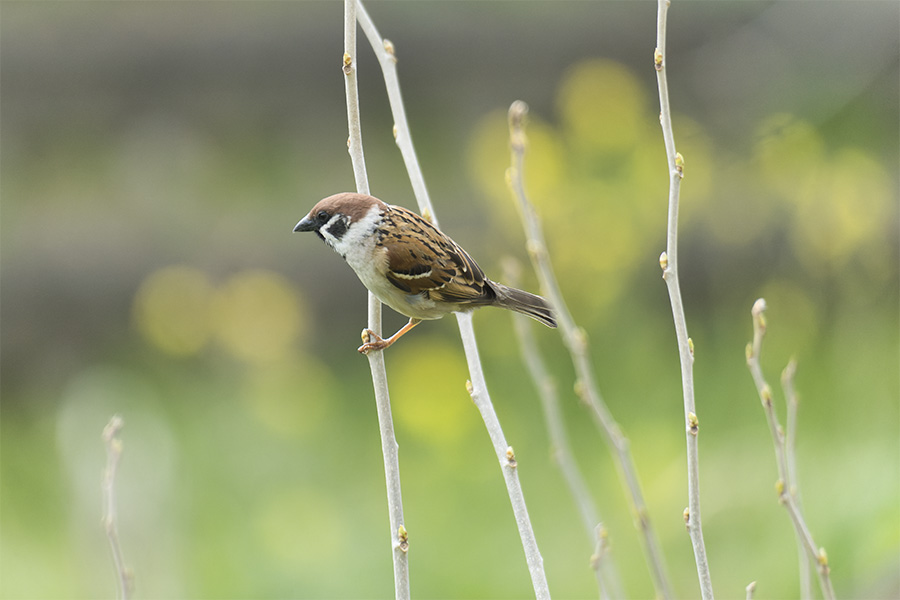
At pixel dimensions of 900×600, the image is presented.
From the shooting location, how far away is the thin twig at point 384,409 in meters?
1.04

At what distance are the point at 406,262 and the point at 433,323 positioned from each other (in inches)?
68.7

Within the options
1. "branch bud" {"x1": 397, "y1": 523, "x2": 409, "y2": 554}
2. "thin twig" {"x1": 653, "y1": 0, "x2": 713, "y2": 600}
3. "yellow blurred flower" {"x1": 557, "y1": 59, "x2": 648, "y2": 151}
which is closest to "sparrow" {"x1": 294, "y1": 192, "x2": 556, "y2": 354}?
"branch bud" {"x1": 397, "y1": 523, "x2": 409, "y2": 554}

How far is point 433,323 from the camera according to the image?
3.23m

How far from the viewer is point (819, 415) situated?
103 inches

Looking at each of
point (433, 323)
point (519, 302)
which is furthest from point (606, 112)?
point (519, 302)

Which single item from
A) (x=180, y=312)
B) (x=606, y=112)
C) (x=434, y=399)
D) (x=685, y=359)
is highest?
(x=606, y=112)

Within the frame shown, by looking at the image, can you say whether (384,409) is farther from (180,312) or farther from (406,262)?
(180,312)

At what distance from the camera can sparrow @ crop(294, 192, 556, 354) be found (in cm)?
141

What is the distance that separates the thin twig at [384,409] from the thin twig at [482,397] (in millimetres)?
70

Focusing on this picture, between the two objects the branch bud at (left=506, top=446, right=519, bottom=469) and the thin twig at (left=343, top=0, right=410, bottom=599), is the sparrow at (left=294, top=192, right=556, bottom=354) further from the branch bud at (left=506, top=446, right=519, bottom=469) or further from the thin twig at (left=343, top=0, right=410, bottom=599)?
the branch bud at (left=506, top=446, right=519, bottom=469)

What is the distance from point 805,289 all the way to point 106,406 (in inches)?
84.0

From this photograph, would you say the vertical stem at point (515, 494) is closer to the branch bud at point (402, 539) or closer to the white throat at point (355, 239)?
the branch bud at point (402, 539)

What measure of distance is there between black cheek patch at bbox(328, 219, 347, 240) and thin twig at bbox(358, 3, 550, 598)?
14cm

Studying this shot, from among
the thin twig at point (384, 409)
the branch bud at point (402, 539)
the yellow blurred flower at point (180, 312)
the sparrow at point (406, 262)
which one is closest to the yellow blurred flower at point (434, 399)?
the yellow blurred flower at point (180, 312)
